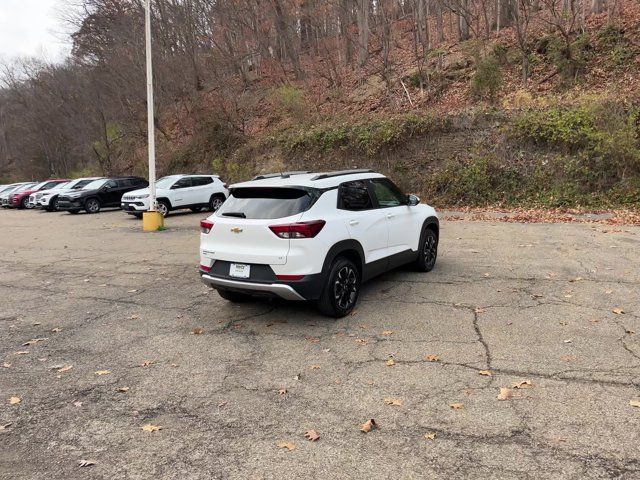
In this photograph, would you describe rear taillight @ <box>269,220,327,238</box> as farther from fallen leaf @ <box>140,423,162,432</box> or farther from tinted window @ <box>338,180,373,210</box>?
fallen leaf @ <box>140,423,162,432</box>

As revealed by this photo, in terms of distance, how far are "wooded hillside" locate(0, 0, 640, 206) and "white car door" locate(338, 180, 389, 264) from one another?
36.4ft

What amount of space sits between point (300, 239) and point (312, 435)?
2438 mm

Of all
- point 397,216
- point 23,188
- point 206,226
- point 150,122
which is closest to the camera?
point 206,226

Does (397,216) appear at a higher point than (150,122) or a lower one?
lower

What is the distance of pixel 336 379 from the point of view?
14.6 feet

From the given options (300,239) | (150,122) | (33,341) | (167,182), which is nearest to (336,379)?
(300,239)

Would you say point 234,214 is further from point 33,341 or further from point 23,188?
point 23,188

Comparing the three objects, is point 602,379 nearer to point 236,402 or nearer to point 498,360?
point 498,360

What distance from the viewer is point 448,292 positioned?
23.1 feet

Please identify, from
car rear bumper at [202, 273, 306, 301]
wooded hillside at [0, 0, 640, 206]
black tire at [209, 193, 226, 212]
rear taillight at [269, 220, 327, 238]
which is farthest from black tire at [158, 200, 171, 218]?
rear taillight at [269, 220, 327, 238]

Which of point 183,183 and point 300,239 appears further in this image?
point 183,183

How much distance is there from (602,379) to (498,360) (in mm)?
851

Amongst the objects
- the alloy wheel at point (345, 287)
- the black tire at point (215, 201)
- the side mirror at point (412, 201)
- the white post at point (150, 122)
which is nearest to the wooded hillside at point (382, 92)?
the black tire at point (215, 201)

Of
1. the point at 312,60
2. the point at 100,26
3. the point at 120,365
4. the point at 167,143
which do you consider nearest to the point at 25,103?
the point at 100,26
